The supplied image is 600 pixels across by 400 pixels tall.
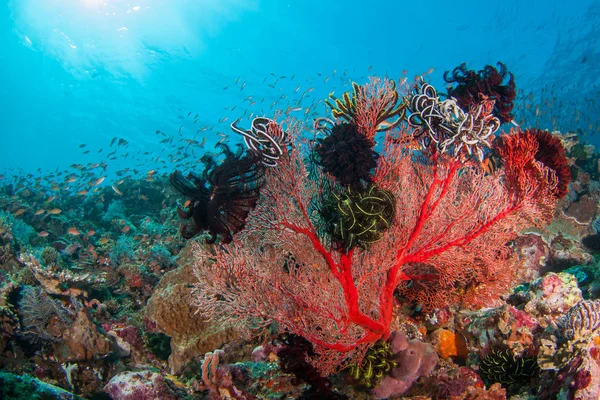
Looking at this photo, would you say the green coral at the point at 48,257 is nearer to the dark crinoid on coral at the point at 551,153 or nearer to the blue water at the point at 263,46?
the dark crinoid on coral at the point at 551,153

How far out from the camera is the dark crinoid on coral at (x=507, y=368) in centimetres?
428

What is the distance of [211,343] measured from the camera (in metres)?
6.27

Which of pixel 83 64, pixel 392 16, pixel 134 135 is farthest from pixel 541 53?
pixel 134 135

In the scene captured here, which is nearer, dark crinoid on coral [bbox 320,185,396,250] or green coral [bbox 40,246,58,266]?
dark crinoid on coral [bbox 320,185,396,250]

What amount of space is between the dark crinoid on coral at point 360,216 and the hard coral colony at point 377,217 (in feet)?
0.06

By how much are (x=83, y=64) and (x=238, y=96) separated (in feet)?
92.1

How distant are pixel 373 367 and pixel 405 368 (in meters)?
0.47

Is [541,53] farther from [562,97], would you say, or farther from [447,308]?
[447,308]

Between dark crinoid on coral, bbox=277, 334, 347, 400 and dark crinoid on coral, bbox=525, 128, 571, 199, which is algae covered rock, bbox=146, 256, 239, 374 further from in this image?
dark crinoid on coral, bbox=525, 128, 571, 199

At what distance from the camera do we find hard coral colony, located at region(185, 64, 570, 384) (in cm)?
392

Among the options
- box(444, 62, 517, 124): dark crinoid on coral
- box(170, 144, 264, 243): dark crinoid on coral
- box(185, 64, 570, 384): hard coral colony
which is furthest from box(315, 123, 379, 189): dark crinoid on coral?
box(444, 62, 517, 124): dark crinoid on coral

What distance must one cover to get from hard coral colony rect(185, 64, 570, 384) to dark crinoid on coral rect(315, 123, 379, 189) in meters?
0.01

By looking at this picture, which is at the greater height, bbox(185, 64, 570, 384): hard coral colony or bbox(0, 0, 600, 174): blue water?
bbox(0, 0, 600, 174): blue water

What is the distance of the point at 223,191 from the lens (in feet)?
12.6
